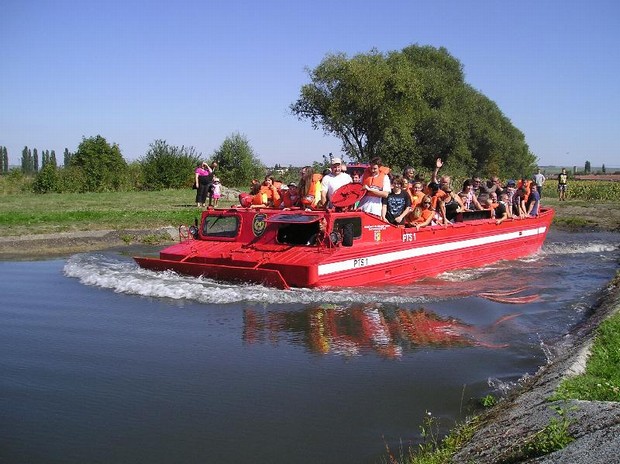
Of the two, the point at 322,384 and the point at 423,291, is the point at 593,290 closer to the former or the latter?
the point at 423,291

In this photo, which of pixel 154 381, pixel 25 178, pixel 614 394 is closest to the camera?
pixel 614 394

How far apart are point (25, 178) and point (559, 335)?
36.1 metres

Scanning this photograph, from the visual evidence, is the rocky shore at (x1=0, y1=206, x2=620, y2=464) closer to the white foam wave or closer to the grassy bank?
the white foam wave

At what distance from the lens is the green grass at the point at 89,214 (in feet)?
64.0

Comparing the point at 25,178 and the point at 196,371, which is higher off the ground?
the point at 25,178

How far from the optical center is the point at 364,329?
951 centimetres

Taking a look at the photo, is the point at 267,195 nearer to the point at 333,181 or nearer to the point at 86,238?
the point at 333,181

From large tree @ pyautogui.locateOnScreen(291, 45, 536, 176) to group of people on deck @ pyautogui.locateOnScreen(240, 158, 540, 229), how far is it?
986 inches

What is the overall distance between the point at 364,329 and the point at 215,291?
3.10m

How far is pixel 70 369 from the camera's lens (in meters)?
7.36

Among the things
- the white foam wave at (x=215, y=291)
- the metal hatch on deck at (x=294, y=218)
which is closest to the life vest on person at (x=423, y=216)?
the white foam wave at (x=215, y=291)

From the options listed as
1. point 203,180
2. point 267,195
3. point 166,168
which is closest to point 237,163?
point 166,168

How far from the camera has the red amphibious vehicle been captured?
464 inches

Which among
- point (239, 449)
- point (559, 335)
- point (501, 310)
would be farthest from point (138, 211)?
point (239, 449)
